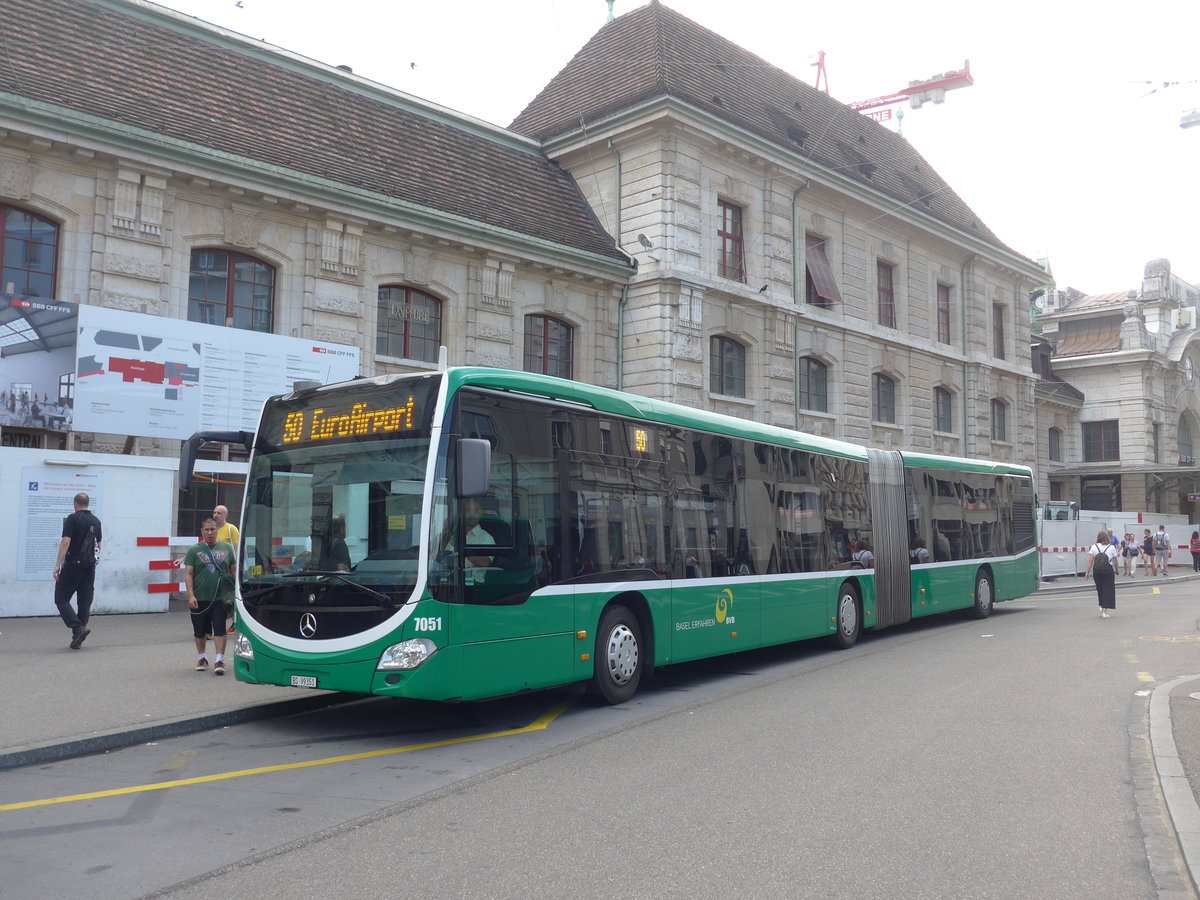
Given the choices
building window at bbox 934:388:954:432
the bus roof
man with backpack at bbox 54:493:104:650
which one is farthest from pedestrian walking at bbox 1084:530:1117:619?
man with backpack at bbox 54:493:104:650

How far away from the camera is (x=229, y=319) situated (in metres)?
18.0

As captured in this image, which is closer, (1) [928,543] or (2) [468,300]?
(1) [928,543]

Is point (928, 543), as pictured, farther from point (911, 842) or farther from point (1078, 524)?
point (1078, 524)

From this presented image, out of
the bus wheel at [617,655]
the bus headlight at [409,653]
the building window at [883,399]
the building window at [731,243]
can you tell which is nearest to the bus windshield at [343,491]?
the bus headlight at [409,653]

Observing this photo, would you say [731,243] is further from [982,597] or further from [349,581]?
[349,581]

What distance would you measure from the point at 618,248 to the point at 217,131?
391 inches

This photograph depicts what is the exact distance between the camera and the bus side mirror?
7.56 m

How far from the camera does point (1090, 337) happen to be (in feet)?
178

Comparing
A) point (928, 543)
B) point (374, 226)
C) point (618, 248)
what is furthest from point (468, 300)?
point (928, 543)

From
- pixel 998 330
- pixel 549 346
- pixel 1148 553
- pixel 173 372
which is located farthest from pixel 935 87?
pixel 173 372

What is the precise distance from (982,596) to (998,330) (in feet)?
71.2

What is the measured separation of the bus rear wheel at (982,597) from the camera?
1909 cm

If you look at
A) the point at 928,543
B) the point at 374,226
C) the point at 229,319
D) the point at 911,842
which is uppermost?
the point at 374,226

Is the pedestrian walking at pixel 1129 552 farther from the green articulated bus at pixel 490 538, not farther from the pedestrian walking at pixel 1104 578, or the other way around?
the green articulated bus at pixel 490 538
